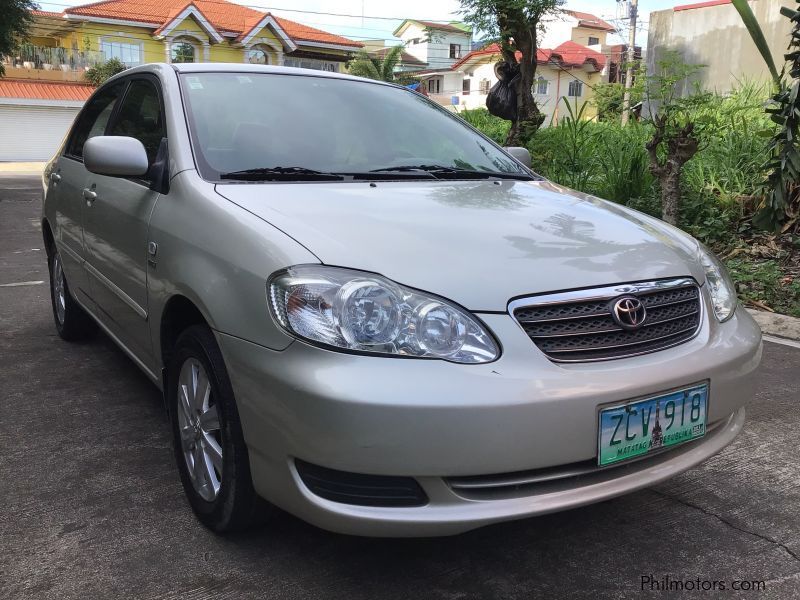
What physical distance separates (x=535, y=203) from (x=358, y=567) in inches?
54.4

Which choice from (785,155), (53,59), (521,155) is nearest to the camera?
(521,155)

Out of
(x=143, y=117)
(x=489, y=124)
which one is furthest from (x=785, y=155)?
(x=489, y=124)

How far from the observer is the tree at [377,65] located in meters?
34.2

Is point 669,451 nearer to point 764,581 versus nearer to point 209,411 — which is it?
point 764,581

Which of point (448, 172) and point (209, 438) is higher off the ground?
point (448, 172)

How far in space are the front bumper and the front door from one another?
0.98m

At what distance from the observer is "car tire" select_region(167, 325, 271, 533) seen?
2143 millimetres

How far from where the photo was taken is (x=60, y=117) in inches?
1250

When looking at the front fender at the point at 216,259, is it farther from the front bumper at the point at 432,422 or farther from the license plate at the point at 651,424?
the license plate at the point at 651,424

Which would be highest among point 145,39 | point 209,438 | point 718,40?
point 145,39

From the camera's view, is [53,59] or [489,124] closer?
[489,124]

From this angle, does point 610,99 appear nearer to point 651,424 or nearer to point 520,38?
point 520,38

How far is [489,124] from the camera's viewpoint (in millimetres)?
12828

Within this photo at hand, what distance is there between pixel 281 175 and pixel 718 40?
502 inches
